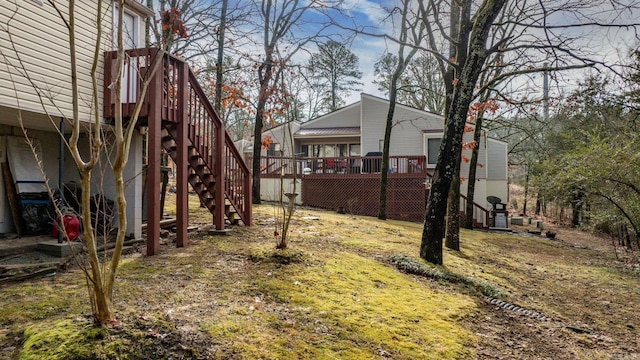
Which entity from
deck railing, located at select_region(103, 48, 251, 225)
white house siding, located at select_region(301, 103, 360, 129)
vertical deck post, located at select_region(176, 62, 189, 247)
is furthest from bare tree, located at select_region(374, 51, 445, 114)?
vertical deck post, located at select_region(176, 62, 189, 247)

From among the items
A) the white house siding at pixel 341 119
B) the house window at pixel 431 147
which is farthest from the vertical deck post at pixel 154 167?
the white house siding at pixel 341 119

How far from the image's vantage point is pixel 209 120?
7180 mm

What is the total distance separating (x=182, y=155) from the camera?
5996mm

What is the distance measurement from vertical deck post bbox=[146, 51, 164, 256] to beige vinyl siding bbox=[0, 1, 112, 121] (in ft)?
2.97

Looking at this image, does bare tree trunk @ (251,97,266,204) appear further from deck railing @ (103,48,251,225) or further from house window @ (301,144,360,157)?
house window @ (301,144,360,157)

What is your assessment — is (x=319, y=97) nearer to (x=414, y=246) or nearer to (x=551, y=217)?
(x=551, y=217)

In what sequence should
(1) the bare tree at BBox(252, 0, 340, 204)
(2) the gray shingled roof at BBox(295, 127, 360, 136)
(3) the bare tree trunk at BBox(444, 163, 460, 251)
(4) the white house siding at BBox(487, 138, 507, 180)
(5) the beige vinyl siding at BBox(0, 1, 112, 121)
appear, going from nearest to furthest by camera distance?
(5) the beige vinyl siding at BBox(0, 1, 112, 121)
(3) the bare tree trunk at BBox(444, 163, 460, 251)
(1) the bare tree at BBox(252, 0, 340, 204)
(4) the white house siding at BBox(487, 138, 507, 180)
(2) the gray shingled roof at BBox(295, 127, 360, 136)

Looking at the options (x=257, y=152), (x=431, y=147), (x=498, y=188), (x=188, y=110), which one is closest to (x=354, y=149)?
(x=431, y=147)

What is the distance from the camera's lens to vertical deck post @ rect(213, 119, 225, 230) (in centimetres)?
713

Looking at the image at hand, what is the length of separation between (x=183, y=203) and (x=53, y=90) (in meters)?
2.69

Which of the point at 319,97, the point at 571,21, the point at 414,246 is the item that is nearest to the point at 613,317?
the point at 414,246

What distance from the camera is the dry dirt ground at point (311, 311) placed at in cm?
274

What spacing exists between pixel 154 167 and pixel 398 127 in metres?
16.9

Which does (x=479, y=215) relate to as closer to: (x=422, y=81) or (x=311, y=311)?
(x=422, y=81)
